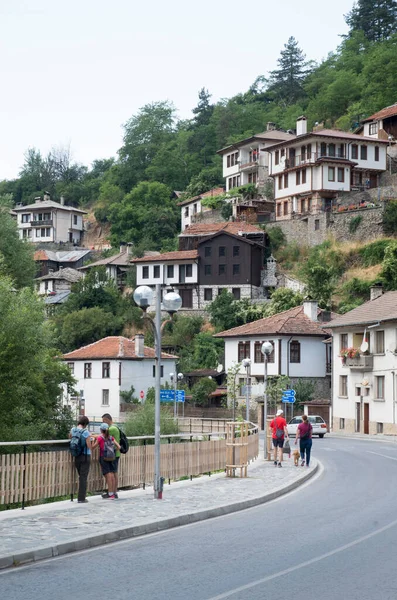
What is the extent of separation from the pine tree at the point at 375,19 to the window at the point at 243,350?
283 feet

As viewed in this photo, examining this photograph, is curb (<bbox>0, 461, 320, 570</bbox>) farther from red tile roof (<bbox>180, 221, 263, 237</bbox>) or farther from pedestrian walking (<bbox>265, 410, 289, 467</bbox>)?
red tile roof (<bbox>180, 221, 263, 237</bbox>)

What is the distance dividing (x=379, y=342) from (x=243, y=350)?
57.8ft

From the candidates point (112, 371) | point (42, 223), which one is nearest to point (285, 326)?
point (112, 371)

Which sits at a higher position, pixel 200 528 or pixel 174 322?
pixel 174 322

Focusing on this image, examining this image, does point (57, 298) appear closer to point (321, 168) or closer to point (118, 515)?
point (321, 168)

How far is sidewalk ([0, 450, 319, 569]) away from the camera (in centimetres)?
1241

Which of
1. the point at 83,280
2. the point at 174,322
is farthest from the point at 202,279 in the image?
the point at 83,280

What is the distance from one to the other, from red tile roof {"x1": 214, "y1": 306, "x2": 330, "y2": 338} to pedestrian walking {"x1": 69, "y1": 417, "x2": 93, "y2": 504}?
54.5 m

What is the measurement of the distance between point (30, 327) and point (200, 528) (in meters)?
Result: 27.3

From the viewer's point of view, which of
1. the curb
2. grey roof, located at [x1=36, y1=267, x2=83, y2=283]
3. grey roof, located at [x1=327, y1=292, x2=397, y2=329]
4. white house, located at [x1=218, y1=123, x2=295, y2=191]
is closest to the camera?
the curb

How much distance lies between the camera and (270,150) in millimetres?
99438

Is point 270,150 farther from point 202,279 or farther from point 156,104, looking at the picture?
point 156,104

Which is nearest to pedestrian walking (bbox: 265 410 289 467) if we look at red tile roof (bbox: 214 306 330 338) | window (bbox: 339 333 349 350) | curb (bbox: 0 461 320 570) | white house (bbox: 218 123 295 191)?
curb (bbox: 0 461 320 570)

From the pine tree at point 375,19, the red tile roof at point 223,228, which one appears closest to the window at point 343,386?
the red tile roof at point 223,228
